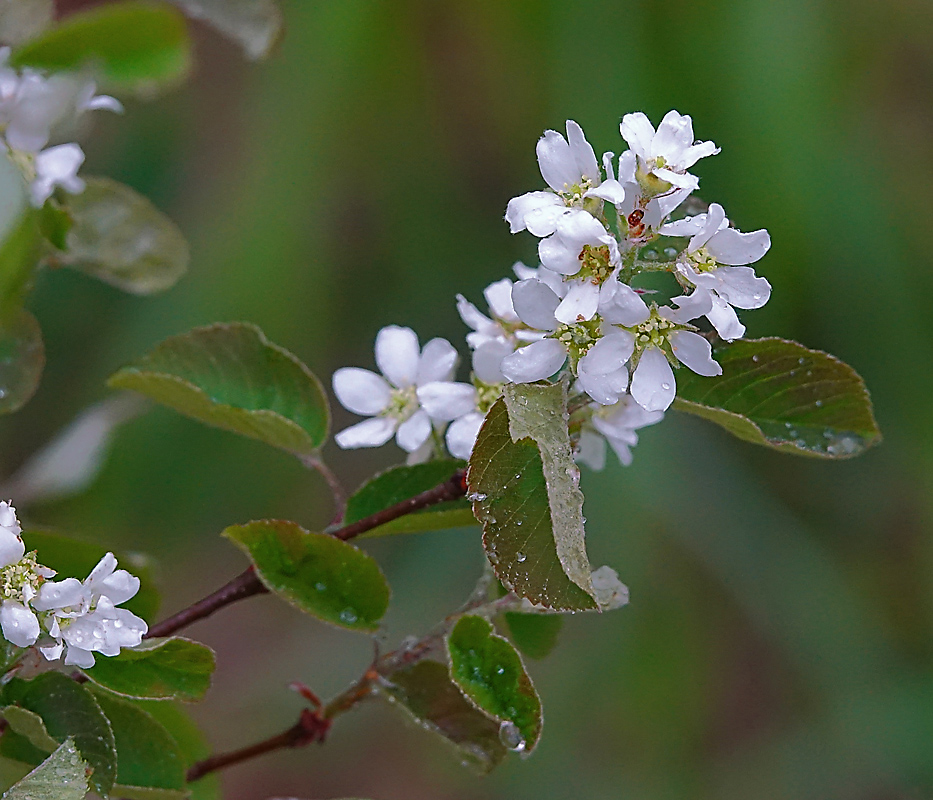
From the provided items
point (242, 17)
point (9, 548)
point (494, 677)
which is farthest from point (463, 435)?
point (242, 17)

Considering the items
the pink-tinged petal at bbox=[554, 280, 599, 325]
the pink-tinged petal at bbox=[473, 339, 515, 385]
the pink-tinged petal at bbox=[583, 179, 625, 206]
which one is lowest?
the pink-tinged petal at bbox=[473, 339, 515, 385]

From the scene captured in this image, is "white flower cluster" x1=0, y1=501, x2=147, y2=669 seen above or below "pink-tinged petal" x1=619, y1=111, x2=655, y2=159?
below

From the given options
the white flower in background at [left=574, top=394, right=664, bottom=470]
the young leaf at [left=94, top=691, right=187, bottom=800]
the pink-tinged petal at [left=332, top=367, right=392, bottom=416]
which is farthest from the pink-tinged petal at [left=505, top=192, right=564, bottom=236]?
the young leaf at [left=94, top=691, right=187, bottom=800]

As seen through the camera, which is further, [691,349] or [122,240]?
[122,240]

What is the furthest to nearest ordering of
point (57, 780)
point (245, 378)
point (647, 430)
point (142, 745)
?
point (647, 430)
point (245, 378)
point (142, 745)
point (57, 780)

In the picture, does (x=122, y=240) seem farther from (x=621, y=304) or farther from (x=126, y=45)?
(x=621, y=304)

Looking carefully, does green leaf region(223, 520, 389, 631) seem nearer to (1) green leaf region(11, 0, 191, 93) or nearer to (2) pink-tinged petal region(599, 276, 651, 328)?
(2) pink-tinged petal region(599, 276, 651, 328)
